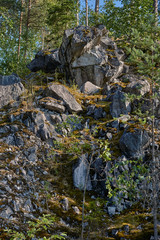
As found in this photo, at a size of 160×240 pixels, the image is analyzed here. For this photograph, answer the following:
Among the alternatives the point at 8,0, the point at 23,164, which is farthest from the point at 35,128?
the point at 8,0

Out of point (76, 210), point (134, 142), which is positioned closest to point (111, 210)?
point (76, 210)

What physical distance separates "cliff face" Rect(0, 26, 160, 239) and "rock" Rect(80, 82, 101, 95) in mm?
70

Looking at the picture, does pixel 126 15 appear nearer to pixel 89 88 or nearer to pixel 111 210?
pixel 89 88

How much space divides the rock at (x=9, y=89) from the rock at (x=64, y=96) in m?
1.67

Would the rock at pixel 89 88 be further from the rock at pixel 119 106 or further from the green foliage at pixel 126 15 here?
the green foliage at pixel 126 15

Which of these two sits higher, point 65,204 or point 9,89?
point 9,89

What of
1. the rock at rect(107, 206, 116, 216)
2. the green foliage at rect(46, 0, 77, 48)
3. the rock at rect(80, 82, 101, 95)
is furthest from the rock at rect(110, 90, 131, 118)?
the green foliage at rect(46, 0, 77, 48)

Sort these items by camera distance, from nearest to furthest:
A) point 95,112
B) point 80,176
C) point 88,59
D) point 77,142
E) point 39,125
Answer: point 77,142 < point 80,176 < point 39,125 < point 95,112 < point 88,59

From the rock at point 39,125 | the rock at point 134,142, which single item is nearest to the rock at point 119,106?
the rock at point 134,142

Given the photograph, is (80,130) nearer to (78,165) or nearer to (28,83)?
(78,165)

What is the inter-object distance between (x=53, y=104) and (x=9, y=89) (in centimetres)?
276

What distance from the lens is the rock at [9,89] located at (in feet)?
34.6

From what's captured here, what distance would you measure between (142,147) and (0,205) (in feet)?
17.3

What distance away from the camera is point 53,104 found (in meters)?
10.2
